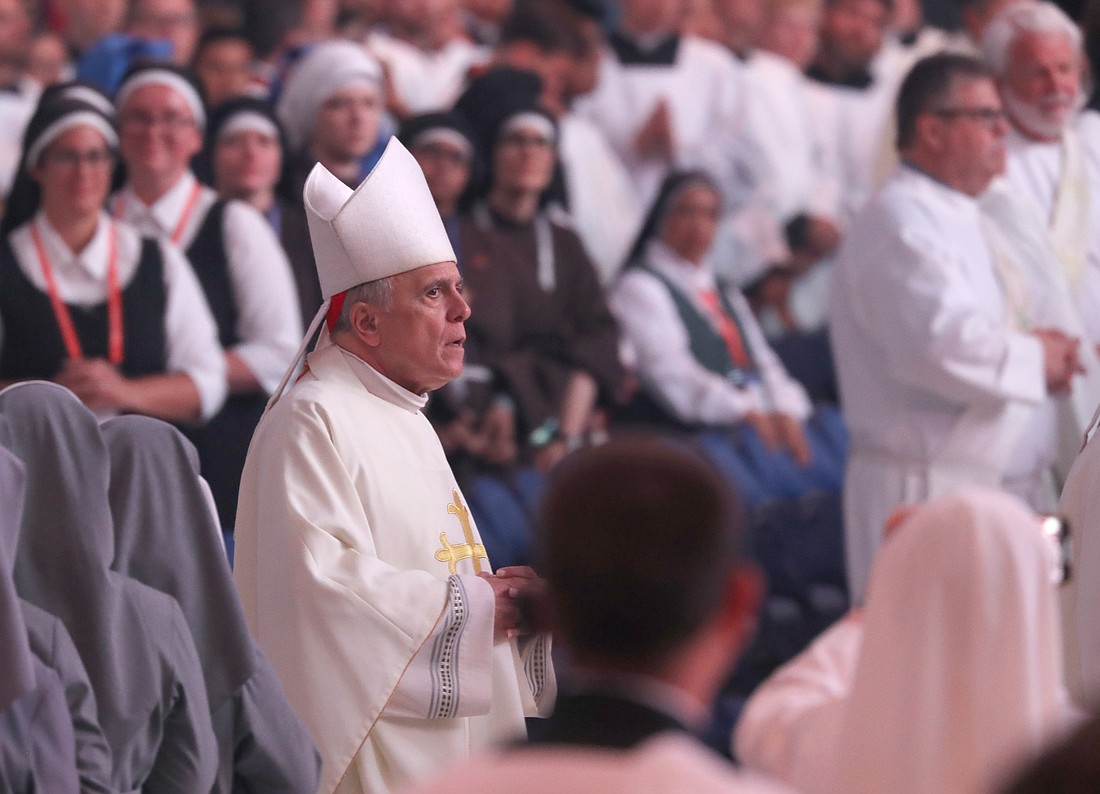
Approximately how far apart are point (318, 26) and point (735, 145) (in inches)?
92.4

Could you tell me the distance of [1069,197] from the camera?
7.80 m

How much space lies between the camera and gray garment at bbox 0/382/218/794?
11.9 ft

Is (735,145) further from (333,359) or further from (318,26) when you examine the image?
(333,359)

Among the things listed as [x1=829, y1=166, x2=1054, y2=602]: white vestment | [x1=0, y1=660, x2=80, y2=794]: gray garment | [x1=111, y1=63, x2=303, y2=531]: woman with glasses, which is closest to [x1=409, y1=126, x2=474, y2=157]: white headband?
[x1=111, y1=63, x2=303, y2=531]: woman with glasses

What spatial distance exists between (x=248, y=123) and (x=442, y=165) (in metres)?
0.78

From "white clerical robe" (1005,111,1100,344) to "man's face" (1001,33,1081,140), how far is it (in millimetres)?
79

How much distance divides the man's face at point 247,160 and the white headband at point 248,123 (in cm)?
1

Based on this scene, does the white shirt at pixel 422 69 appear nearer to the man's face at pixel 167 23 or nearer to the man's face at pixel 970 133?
the man's face at pixel 167 23

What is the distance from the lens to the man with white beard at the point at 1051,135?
7.74 m

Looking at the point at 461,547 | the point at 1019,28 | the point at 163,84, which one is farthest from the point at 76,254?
the point at 1019,28

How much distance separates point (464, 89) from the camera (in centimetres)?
820

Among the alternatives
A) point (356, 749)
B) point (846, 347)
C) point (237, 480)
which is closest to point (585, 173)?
point (846, 347)

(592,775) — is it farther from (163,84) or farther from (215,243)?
(163,84)

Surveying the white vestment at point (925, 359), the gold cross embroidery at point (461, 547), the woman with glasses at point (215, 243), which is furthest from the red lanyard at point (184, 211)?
the gold cross embroidery at point (461, 547)
